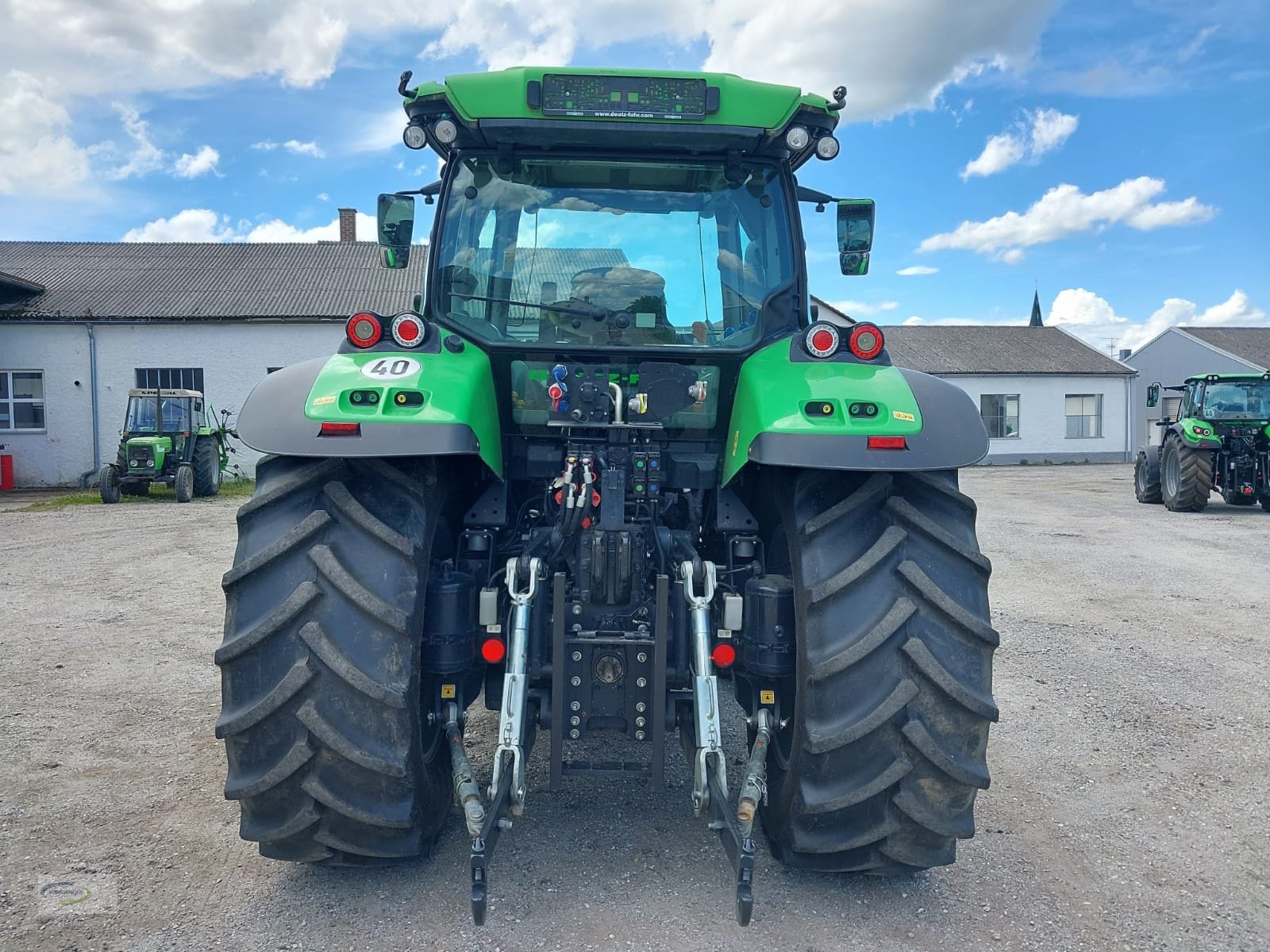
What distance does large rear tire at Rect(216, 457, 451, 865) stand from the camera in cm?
271

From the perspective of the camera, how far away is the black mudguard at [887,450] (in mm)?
2783

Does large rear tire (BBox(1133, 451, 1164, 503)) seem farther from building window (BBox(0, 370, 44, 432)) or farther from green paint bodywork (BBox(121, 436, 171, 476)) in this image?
building window (BBox(0, 370, 44, 432))

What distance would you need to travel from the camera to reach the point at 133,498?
1902 cm

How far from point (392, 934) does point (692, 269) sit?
240 cm

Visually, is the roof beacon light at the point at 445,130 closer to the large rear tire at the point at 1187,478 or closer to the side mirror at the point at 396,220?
the side mirror at the point at 396,220

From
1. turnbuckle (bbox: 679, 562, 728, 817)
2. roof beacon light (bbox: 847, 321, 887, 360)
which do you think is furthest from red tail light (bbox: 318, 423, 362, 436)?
roof beacon light (bbox: 847, 321, 887, 360)

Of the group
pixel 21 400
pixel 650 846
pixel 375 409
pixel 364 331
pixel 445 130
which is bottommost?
pixel 650 846

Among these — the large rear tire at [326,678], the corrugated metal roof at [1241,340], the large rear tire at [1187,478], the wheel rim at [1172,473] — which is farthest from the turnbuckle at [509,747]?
the corrugated metal roof at [1241,340]

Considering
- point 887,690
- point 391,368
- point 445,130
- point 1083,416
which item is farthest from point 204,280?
point 1083,416

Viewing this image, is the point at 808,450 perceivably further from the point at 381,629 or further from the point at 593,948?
the point at 593,948

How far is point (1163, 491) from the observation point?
56.9 ft

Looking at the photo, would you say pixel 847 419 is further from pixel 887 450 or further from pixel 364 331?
pixel 364 331

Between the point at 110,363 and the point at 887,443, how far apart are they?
25558 millimetres

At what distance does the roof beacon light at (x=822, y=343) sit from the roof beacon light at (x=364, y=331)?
4.64ft
